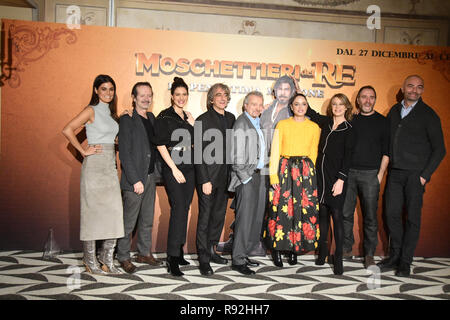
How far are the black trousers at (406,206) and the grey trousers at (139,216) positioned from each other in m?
2.35

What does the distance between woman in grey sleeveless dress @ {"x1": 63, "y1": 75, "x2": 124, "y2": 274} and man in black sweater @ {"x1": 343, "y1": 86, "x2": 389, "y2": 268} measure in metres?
2.31

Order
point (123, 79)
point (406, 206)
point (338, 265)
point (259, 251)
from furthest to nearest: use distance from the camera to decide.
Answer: point (259, 251)
point (123, 79)
point (406, 206)
point (338, 265)

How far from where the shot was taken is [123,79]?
4.44 m

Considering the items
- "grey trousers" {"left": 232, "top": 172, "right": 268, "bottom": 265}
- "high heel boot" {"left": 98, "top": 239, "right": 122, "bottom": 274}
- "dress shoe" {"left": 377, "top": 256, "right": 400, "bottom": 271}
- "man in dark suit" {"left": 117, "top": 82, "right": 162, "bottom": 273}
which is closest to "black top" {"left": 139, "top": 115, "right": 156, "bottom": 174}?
"man in dark suit" {"left": 117, "top": 82, "right": 162, "bottom": 273}

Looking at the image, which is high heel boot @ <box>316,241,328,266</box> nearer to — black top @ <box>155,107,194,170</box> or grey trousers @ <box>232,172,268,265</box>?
grey trousers @ <box>232,172,268,265</box>

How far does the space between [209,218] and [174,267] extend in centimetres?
55

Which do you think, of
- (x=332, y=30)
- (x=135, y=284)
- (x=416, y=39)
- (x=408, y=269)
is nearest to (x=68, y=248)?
(x=135, y=284)

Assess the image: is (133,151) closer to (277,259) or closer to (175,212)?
(175,212)

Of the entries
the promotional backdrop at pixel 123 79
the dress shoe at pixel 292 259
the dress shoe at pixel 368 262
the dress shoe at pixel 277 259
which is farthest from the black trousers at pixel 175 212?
the dress shoe at pixel 368 262

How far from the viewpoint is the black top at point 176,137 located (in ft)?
12.3

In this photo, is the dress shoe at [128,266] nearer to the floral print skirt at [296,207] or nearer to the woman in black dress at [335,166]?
the floral print skirt at [296,207]

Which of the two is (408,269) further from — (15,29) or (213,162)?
(15,29)

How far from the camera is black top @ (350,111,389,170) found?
13.8 feet

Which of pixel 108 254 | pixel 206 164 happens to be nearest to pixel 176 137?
pixel 206 164
